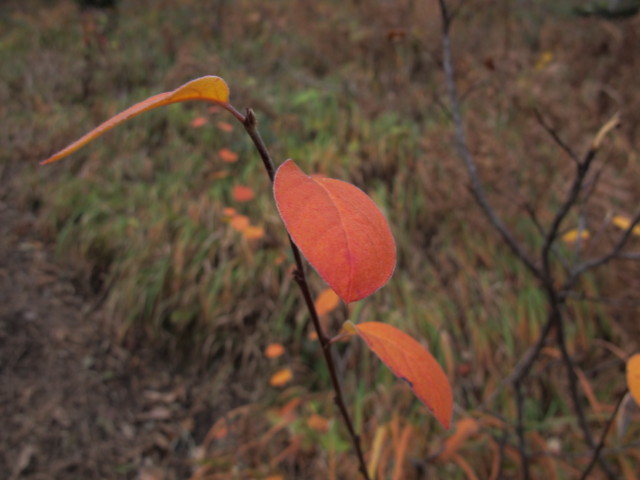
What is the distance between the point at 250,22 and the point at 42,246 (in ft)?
10.7

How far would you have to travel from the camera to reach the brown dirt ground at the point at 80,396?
2.24 metres

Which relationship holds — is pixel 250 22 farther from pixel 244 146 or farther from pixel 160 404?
pixel 160 404

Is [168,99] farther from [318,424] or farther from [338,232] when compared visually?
[318,424]

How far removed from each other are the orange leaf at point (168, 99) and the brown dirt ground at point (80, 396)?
83.6 inches

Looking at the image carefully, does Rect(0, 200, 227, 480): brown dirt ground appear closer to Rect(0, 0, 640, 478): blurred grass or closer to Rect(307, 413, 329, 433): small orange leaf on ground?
Rect(0, 0, 640, 478): blurred grass

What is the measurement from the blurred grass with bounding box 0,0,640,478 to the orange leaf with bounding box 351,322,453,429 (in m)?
0.97

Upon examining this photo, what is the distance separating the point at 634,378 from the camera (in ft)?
1.57

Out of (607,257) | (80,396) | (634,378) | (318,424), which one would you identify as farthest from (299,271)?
(80,396)

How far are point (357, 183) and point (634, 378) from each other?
2.56m

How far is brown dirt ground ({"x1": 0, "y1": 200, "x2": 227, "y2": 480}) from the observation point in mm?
2242

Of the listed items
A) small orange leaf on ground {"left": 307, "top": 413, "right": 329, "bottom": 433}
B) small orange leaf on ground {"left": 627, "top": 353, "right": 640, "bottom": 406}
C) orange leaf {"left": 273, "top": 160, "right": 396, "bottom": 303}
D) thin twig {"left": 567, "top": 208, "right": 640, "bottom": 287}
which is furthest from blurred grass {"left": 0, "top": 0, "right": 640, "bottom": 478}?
orange leaf {"left": 273, "top": 160, "right": 396, "bottom": 303}

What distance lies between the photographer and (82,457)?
225 centimetres

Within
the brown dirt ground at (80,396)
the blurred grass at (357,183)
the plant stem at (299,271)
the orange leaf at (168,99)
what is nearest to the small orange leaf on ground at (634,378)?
the plant stem at (299,271)

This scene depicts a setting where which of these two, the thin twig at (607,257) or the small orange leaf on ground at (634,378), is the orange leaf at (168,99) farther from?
the thin twig at (607,257)
